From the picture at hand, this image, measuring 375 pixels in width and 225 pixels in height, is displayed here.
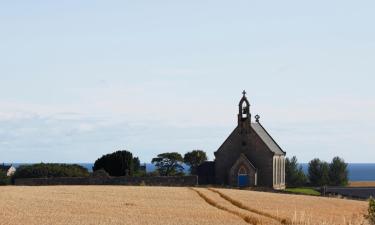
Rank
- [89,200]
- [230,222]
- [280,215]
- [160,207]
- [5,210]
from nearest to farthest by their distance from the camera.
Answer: [230,222], [5,210], [280,215], [160,207], [89,200]

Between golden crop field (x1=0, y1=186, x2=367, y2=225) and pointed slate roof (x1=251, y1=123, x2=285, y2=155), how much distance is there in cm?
3275

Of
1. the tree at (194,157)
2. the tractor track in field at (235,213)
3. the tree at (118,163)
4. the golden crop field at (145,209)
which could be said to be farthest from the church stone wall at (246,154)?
the tractor track in field at (235,213)

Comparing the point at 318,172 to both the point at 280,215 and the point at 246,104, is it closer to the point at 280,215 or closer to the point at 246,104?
the point at 246,104

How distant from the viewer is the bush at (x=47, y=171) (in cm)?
9475

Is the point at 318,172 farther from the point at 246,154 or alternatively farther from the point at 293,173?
the point at 246,154

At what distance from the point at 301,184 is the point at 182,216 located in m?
85.0

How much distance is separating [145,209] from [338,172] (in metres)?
87.8

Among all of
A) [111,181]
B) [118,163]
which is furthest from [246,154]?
[111,181]

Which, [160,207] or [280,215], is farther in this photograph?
[160,207]

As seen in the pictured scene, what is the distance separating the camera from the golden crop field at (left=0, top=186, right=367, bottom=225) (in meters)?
38.5

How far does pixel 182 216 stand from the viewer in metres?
41.9

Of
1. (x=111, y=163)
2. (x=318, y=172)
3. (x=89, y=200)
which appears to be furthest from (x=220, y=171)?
(x=89, y=200)

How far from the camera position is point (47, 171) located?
311ft

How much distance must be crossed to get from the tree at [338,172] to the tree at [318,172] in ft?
3.89
